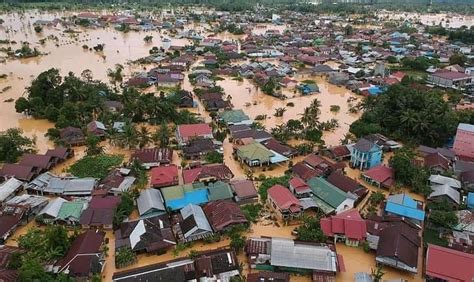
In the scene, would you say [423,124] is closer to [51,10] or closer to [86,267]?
[86,267]

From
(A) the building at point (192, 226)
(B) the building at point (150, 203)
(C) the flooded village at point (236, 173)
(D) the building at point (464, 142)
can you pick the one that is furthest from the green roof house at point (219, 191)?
(D) the building at point (464, 142)

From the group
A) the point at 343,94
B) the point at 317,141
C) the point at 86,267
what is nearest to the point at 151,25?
the point at 343,94

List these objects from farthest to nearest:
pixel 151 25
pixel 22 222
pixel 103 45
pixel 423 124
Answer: pixel 151 25, pixel 103 45, pixel 423 124, pixel 22 222

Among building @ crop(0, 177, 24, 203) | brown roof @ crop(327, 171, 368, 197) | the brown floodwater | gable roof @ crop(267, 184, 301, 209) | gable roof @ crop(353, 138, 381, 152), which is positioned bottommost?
the brown floodwater

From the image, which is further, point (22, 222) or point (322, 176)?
point (322, 176)

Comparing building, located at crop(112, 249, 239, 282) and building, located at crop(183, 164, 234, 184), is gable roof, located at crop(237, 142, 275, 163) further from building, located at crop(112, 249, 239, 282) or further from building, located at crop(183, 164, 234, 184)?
building, located at crop(112, 249, 239, 282)

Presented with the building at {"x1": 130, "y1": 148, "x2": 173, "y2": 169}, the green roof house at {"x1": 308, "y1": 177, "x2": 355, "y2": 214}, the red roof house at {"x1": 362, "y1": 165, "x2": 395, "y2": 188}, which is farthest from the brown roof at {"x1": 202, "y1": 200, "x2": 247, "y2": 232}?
the red roof house at {"x1": 362, "y1": 165, "x2": 395, "y2": 188}

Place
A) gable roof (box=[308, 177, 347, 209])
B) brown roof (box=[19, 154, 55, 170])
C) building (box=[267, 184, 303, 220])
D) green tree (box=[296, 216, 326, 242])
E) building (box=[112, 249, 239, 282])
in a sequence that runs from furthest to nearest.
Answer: brown roof (box=[19, 154, 55, 170]), gable roof (box=[308, 177, 347, 209]), building (box=[267, 184, 303, 220]), green tree (box=[296, 216, 326, 242]), building (box=[112, 249, 239, 282])
